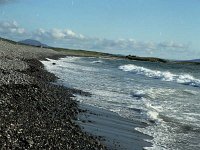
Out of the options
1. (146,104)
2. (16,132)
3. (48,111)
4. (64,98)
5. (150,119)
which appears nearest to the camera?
(16,132)

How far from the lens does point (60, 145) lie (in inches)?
599

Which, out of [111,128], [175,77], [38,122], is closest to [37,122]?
[38,122]

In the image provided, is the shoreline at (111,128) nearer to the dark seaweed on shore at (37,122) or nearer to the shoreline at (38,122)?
the shoreline at (38,122)

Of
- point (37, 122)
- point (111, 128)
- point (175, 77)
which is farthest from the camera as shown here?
point (175, 77)

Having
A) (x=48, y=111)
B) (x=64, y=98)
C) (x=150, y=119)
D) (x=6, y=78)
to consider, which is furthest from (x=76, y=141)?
(x=6, y=78)

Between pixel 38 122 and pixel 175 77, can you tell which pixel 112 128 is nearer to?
pixel 38 122

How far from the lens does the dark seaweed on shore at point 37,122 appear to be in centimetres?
1473

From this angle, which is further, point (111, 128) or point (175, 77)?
point (175, 77)

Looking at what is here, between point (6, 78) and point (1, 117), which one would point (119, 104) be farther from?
point (1, 117)

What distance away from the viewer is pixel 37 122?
1784 cm

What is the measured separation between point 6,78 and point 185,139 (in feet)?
49.0

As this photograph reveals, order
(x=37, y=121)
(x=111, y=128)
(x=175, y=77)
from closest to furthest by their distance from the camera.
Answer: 1. (x=37, y=121)
2. (x=111, y=128)
3. (x=175, y=77)

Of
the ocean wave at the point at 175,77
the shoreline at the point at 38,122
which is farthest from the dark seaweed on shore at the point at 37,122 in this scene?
the ocean wave at the point at 175,77

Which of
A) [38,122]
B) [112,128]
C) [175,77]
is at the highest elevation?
[38,122]
